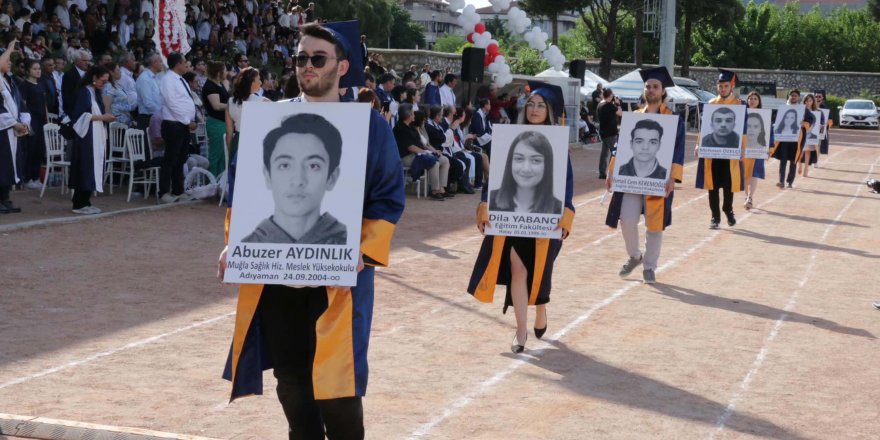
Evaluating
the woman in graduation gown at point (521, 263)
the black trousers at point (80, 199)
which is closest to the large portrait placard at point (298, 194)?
the woman in graduation gown at point (521, 263)

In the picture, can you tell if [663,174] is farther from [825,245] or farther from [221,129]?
[221,129]

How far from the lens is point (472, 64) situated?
82.9 ft

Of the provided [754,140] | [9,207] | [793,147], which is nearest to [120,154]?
[9,207]

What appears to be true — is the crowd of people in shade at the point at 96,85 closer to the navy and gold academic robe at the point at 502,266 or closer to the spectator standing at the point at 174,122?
the spectator standing at the point at 174,122

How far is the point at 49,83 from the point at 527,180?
10.0 metres

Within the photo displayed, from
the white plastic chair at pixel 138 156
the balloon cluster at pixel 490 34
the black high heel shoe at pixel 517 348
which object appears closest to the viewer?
the black high heel shoe at pixel 517 348

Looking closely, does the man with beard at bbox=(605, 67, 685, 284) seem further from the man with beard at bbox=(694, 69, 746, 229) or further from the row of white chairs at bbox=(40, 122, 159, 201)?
the row of white chairs at bbox=(40, 122, 159, 201)

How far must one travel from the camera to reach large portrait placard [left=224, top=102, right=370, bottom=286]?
14.0 ft

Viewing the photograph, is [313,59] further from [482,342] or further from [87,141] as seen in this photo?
[87,141]

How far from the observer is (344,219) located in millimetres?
4297

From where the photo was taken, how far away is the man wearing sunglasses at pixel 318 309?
14.1 feet

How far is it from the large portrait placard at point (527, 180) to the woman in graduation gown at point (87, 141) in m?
6.91

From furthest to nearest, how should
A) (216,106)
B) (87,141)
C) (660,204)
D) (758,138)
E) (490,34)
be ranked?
(490,34) < (758,138) < (216,106) < (87,141) < (660,204)

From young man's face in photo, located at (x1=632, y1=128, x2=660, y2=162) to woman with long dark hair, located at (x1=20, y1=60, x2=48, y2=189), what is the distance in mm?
7849
